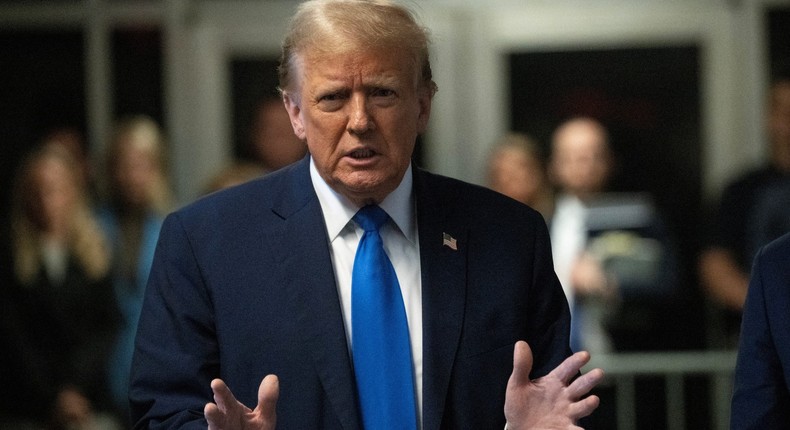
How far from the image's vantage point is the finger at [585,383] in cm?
309

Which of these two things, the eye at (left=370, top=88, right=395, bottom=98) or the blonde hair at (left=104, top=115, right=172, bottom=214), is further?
the blonde hair at (left=104, top=115, right=172, bottom=214)

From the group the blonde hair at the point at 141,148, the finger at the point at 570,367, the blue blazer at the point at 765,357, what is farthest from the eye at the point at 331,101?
the blonde hair at the point at 141,148

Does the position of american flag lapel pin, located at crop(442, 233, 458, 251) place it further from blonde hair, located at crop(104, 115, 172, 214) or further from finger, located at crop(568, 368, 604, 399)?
blonde hair, located at crop(104, 115, 172, 214)

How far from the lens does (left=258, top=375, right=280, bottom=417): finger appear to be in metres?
2.97

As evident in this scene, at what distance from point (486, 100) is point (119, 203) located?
2341 millimetres

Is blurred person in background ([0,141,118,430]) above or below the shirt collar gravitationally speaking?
below

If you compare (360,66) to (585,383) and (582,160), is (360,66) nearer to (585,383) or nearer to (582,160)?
(585,383)

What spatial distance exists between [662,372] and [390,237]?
3689 mm

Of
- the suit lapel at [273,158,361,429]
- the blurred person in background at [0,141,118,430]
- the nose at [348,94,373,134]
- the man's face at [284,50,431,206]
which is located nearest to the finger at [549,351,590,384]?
the suit lapel at [273,158,361,429]

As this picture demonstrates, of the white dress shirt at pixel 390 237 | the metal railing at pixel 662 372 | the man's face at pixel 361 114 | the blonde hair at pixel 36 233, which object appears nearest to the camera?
the man's face at pixel 361 114

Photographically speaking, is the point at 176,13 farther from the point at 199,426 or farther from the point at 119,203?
the point at 199,426

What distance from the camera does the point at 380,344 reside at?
127 inches

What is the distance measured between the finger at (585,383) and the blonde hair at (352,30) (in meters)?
0.75

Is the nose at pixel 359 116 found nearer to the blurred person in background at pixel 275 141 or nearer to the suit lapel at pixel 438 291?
the suit lapel at pixel 438 291
